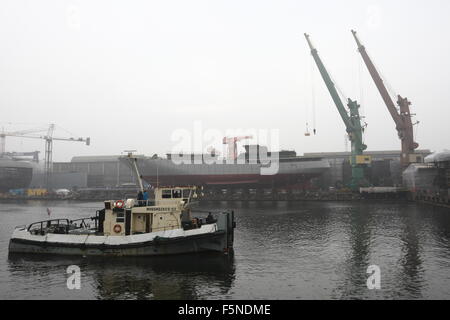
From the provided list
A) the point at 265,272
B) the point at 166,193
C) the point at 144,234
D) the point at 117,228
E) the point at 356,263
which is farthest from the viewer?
the point at 166,193

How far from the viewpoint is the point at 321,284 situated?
55.9 ft

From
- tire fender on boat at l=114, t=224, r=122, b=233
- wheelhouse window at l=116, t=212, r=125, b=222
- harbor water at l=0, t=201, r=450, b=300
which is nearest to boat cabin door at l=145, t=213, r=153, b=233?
wheelhouse window at l=116, t=212, r=125, b=222

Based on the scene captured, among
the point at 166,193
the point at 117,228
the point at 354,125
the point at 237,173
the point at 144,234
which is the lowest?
the point at 144,234

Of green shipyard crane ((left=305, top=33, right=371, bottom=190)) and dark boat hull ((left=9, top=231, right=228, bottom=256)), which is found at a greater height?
green shipyard crane ((left=305, top=33, right=371, bottom=190))

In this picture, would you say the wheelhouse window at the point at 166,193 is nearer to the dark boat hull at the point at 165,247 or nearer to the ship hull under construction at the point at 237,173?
the dark boat hull at the point at 165,247

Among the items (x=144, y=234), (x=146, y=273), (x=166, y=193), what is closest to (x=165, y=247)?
(x=144, y=234)

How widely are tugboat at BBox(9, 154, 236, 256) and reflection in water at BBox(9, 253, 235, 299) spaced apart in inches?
22.7

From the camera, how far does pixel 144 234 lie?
21766 millimetres

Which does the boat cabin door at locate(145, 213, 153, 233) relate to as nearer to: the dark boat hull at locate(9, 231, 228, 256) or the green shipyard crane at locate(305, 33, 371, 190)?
the dark boat hull at locate(9, 231, 228, 256)

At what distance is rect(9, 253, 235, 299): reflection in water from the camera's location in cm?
1619

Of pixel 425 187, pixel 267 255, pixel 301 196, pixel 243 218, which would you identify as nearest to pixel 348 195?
pixel 301 196

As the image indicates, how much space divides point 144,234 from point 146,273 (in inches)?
135

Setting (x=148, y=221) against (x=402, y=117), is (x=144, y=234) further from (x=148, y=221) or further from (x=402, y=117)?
(x=402, y=117)
